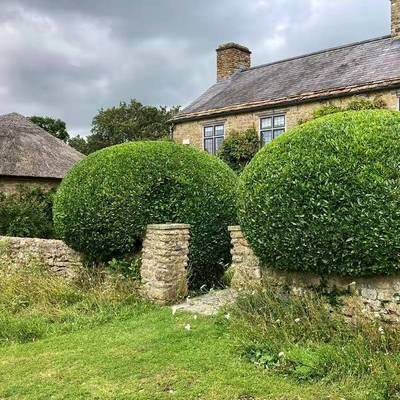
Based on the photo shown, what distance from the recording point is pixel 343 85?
17.4 m

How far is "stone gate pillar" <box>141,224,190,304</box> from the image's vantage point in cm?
790

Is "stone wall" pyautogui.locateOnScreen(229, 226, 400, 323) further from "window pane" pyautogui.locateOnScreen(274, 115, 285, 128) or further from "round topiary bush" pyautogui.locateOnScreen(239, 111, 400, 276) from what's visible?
"window pane" pyautogui.locateOnScreen(274, 115, 285, 128)

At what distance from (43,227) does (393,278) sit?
1387cm

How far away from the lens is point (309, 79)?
19562 millimetres

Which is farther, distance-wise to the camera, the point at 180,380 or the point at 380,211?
the point at 380,211

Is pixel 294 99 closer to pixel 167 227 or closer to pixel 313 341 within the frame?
pixel 167 227

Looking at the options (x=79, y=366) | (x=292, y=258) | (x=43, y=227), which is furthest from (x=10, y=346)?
(x=43, y=227)

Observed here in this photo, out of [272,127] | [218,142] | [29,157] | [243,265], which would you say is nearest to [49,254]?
[243,265]

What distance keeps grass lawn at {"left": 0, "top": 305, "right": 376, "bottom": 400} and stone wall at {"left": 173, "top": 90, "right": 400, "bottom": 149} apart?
41.7ft

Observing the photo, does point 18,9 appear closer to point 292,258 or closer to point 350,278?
point 292,258

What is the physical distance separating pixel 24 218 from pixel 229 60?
1452 centimetres

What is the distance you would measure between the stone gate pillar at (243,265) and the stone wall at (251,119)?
10.9m

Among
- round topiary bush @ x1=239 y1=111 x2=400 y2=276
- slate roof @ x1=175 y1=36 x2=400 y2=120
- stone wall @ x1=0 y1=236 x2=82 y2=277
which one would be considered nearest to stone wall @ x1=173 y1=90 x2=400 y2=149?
slate roof @ x1=175 y1=36 x2=400 y2=120

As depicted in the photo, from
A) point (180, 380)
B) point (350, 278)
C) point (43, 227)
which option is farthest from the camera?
point (43, 227)
